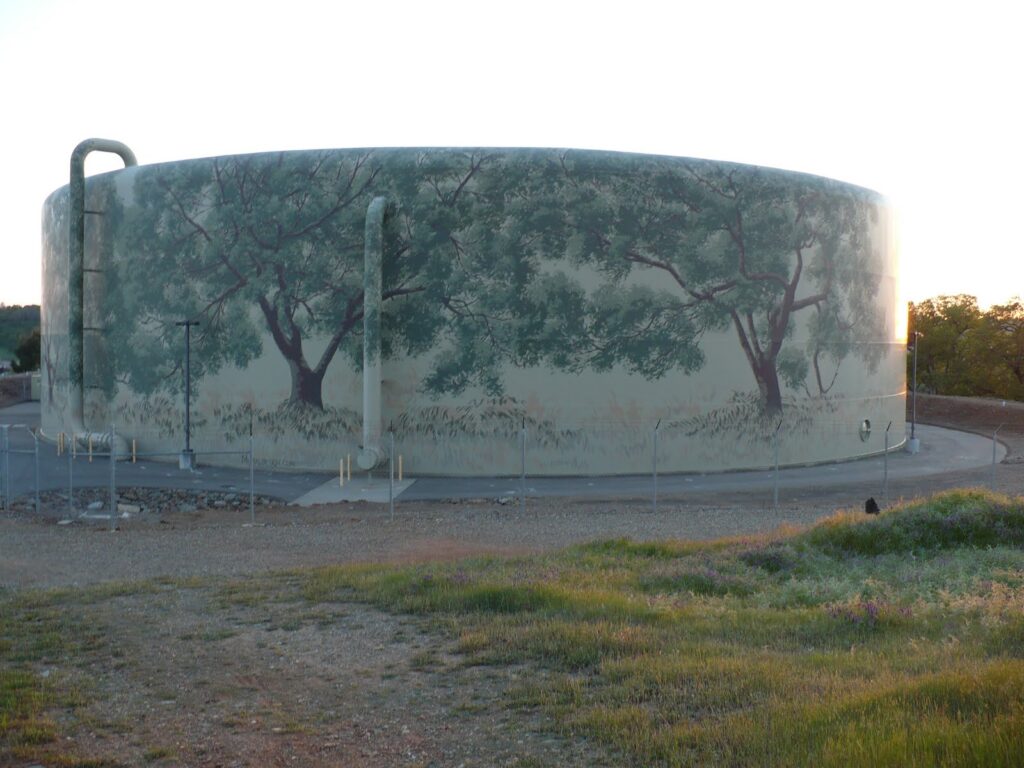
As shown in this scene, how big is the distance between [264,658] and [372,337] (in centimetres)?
2232

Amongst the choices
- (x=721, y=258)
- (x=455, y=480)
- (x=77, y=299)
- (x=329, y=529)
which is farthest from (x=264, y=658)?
(x=77, y=299)

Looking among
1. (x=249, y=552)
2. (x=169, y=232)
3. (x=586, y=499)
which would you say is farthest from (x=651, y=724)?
(x=169, y=232)

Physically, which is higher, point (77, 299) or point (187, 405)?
point (77, 299)

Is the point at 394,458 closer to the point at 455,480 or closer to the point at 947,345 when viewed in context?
the point at 455,480

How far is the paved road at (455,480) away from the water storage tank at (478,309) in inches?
41.3

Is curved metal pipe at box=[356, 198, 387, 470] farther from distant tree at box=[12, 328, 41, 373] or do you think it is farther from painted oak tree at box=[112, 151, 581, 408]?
distant tree at box=[12, 328, 41, 373]

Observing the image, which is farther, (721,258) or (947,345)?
(947,345)

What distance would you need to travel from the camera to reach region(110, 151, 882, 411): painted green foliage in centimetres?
3216

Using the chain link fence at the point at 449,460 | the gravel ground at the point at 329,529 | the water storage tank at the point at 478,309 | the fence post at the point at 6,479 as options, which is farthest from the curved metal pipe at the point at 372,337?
the fence post at the point at 6,479

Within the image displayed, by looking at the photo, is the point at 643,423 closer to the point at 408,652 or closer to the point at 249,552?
the point at 249,552

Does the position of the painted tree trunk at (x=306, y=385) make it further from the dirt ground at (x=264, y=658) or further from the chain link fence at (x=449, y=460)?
the dirt ground at (x=264, y=658)

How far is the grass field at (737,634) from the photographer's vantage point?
6.88m

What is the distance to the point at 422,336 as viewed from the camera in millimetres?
32219

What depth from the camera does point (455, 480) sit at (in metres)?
31.6
